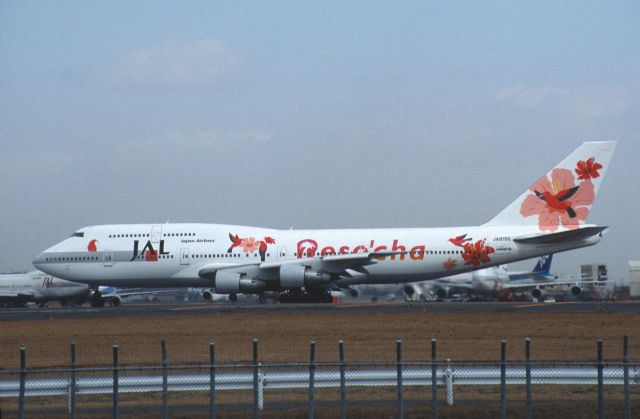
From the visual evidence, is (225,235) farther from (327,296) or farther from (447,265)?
(447,265)

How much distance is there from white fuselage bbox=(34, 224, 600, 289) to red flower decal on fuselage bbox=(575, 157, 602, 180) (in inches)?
151

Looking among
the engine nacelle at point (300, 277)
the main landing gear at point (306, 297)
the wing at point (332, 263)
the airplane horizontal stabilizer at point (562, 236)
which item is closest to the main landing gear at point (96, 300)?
the wing at point (332, 263)

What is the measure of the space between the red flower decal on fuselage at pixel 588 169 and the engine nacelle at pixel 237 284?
54.3 ft

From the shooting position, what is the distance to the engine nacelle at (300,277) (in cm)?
4459

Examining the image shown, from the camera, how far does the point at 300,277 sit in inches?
1754

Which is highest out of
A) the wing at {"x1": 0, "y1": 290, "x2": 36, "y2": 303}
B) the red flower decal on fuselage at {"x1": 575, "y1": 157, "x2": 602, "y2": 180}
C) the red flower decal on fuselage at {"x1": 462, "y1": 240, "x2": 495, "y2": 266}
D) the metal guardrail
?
the red flower decal on fuselage at {"x1": 575, "y1": 157, "x2": 602, "y2": 180}

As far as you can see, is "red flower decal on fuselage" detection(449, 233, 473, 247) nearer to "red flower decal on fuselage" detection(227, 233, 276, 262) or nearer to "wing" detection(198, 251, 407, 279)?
"wing" detection(198, 251, 407, 279)

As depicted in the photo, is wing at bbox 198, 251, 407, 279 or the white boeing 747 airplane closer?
wing at bbox 198, 251, 407, 279

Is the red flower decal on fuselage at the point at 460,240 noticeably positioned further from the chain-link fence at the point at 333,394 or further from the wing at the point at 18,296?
the wing at the point at 18,296

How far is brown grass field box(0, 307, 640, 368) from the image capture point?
A: 68.5 feet

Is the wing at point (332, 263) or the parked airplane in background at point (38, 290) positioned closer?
the wing at point (332, 263)

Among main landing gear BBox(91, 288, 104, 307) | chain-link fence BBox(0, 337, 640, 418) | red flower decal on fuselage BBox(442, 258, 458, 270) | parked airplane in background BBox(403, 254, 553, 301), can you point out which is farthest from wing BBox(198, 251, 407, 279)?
chain-link fence BBox(0, 337, 640, 418)

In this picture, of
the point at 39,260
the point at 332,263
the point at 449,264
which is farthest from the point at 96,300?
the point at 449,264

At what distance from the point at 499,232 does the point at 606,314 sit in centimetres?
1392
